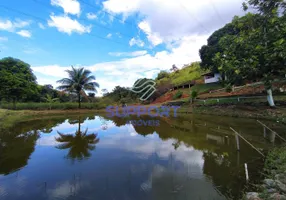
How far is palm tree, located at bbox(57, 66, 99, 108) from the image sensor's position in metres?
26.7

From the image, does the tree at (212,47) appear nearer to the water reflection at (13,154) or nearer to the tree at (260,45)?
the tree at (260,45)

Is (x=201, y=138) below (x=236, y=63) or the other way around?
below

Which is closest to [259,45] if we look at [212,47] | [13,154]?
[13,154]

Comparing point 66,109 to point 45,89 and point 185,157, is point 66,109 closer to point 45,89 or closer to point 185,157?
point 45,89

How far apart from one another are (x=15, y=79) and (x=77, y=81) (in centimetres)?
841

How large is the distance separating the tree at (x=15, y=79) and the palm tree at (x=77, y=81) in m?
5.13

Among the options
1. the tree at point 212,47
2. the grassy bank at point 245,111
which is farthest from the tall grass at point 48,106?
the tree at point 212,47

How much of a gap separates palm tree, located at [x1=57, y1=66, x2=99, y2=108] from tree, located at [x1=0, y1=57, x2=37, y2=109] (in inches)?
202

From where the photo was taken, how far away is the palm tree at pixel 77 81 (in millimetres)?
26656

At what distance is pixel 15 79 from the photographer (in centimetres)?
2412

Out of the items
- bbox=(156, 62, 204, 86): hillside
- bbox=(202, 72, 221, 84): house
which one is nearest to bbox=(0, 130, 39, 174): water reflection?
bbox=(202, 72, 221, 84): house

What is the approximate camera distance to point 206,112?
18.8 metres

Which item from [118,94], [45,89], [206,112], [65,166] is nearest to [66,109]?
[118,94]

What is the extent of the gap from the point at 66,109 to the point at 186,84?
2527 cm
